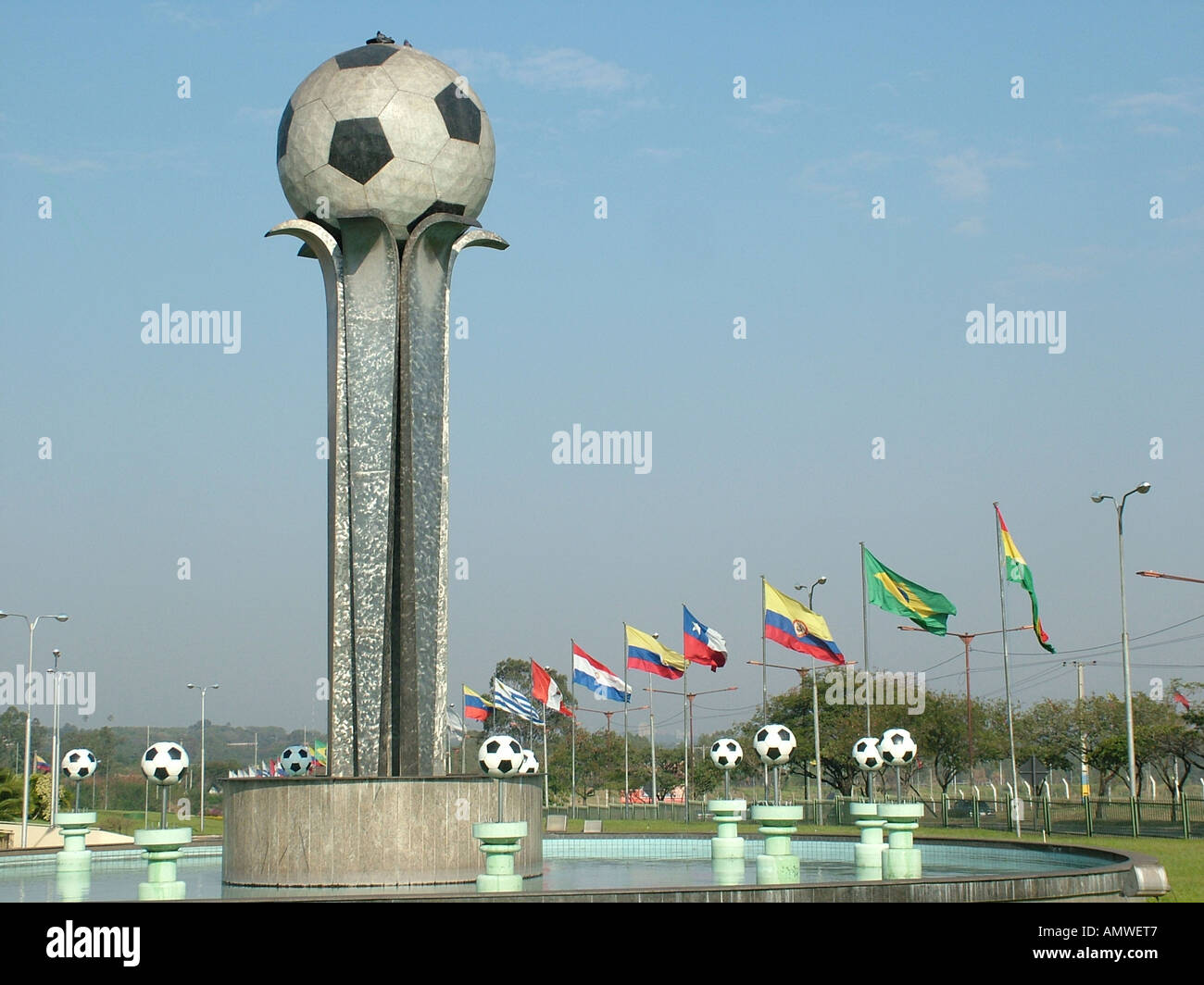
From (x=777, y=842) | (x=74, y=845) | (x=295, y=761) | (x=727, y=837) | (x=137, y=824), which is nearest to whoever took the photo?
(x=777, y=842)

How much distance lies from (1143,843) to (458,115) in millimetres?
24202

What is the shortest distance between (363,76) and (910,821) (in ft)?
44.6

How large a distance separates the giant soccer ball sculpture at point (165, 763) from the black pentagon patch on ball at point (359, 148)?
8928 millimetres

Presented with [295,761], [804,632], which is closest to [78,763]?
[295,761]

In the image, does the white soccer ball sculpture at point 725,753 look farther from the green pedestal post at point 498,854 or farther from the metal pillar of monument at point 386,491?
the green pedestal post at point 498,854

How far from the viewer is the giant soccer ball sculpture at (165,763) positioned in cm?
2000

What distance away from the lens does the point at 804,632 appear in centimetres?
4128

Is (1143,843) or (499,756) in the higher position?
(499,756)

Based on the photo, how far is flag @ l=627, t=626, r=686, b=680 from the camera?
51.0 metres

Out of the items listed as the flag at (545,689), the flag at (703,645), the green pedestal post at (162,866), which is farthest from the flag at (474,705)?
the green pedestal post at (162,866)

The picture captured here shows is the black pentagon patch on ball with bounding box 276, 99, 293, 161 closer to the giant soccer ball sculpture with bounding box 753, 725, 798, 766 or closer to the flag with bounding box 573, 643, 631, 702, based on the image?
the giant soccer ball sculpture with bounding box 753, 725, 798, 766

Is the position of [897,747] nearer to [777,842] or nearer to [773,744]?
[773,744]
